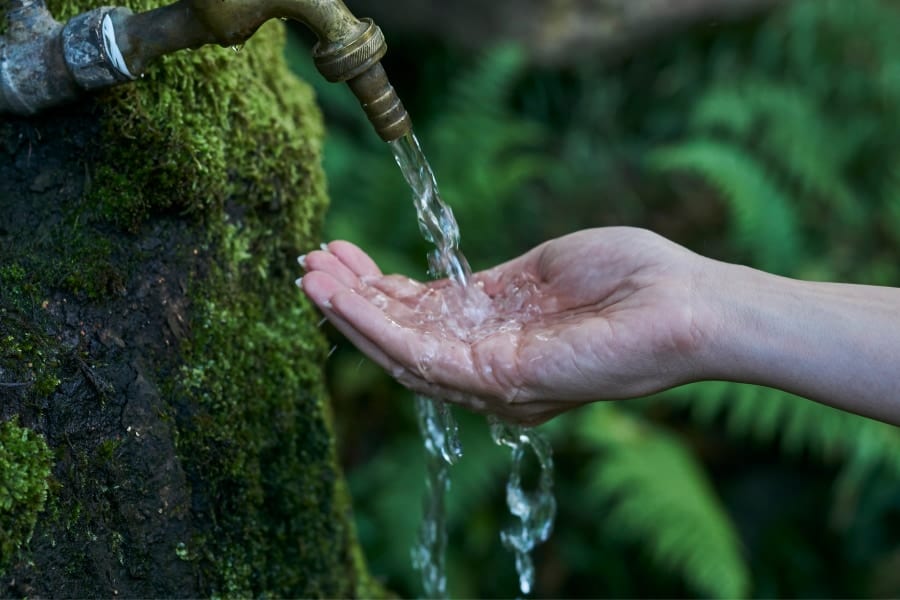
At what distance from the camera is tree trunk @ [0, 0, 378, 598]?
1215 mm

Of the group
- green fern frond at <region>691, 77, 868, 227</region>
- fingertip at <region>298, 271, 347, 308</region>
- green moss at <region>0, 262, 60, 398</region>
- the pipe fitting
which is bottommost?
green fern frond at <region>691, 77, 868, 227</region>

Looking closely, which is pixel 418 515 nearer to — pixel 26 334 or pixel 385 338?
pixel 385 338

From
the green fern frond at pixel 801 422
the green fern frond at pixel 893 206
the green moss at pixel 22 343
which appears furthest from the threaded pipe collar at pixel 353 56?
the green fern frond at pixel 893 206

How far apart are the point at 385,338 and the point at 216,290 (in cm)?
29

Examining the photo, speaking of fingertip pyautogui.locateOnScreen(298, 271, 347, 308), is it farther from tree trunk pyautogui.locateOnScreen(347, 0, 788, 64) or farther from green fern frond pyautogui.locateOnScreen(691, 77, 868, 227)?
tree trunk pyautogui.locateOnScreen(347, 0, 788, 64)

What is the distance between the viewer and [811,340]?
1.39m

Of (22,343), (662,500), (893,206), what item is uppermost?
(22,343)

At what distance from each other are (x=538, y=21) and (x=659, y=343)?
3.43m

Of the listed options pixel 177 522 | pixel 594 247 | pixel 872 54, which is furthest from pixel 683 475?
pixel 872 54

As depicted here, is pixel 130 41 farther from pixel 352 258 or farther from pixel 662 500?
pixel 662 500

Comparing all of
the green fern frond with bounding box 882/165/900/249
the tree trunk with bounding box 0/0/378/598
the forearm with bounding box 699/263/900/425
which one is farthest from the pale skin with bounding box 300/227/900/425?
the green fern frond with bounding box 882/165/900/249

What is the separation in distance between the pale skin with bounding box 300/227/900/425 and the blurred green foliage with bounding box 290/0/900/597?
1.51m

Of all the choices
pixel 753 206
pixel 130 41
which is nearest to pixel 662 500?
pixel 753 206

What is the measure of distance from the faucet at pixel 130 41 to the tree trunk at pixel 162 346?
2.6 inches
